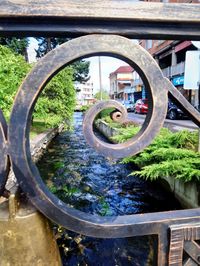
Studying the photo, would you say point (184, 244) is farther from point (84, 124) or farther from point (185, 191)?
point (185, 191)

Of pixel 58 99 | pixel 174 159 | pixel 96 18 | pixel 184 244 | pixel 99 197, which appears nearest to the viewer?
pixel 96 18

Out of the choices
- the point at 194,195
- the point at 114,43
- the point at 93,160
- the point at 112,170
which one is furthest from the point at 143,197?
the point at 114,43

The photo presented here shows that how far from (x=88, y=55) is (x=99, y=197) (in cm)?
469

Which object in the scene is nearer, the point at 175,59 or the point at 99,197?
the point at 99,197

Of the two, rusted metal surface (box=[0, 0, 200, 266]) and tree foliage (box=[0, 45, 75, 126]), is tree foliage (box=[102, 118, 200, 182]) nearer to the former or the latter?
rusted metal surface (box=[0, 0, 200, 266])

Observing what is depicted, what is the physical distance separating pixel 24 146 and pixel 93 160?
771cm

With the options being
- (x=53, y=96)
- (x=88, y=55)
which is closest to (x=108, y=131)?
(x=53, y=96)

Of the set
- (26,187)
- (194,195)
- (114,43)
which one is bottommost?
(194,195)

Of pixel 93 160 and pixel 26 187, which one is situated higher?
pixel 26 187

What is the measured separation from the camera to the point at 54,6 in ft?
2.84

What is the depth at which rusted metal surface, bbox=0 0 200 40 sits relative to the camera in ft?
2.83

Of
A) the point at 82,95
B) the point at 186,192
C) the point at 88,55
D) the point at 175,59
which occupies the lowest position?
the point at 82,95

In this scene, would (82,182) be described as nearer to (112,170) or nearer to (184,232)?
(112,170)

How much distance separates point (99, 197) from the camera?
17.5 feet
